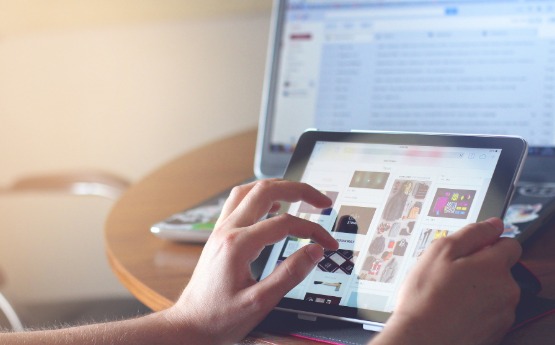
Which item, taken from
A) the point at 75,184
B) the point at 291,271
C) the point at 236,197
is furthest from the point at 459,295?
the point at 75,184

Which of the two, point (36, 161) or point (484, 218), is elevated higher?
point (484, 218)

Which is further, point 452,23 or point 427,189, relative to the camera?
point 452,23

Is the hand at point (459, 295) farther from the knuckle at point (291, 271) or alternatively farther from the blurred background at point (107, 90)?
the blurred background at point (107, 90)

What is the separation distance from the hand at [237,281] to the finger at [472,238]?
0.43 ft

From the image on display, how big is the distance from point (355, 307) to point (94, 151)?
1310mm

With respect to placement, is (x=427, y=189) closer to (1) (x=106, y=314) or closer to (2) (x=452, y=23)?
(2) (x=452, y=23)

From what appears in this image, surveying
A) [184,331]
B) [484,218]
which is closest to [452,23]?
[484,218]

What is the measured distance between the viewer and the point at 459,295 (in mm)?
616

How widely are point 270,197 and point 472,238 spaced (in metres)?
0.22

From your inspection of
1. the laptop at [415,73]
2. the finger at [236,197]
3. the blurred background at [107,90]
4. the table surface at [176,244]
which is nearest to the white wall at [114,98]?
the blurred background at [107,90]

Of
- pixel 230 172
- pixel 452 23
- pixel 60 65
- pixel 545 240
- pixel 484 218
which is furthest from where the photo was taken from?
pixel 60 65

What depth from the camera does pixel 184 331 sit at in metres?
0.72

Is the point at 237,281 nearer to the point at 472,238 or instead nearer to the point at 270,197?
the point at 270,197

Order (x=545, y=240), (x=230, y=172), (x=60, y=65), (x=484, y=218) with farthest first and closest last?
(x=60, y=65) → (x=230, y=172) → (x=545, y=240) → (x=484, y=218)
